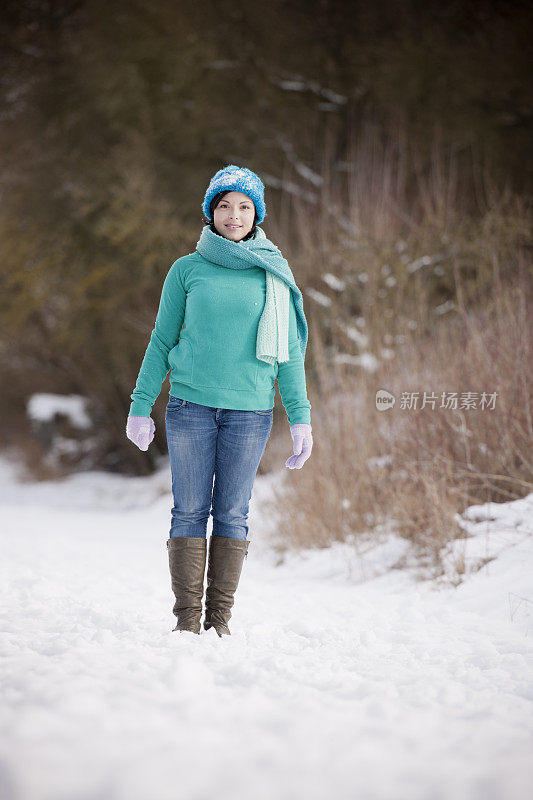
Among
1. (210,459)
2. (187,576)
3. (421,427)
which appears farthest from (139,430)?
(421,427)

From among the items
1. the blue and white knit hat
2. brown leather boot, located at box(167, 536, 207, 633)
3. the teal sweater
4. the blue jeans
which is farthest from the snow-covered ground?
the blue and white knit hat

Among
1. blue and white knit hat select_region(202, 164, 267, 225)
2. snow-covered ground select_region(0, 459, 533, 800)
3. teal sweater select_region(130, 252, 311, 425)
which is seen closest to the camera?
snow-covered ground select_region(0, 459, 533, 800)

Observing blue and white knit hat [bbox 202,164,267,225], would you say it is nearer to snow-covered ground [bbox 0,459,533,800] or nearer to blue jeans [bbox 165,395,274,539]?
blue jeans [bbox 165,395,274,539]

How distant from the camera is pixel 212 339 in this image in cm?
225

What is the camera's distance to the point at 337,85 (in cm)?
1210

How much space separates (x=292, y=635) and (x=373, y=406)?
241 centimetres

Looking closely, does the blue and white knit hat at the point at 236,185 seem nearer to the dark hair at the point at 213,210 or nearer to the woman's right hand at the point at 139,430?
the dark hair at the point at 213,210

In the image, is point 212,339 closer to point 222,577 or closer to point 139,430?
point 139,430

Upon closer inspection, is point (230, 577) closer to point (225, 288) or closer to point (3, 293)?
point (225, 288)

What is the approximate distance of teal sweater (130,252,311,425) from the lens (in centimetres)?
224

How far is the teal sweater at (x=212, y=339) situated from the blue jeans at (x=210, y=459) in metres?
0.05

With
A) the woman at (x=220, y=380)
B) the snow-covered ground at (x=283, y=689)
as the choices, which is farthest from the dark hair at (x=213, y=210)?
the snow-covered ground at (x=283, y=689)

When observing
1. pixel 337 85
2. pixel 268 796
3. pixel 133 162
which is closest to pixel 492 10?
pixel 337 85

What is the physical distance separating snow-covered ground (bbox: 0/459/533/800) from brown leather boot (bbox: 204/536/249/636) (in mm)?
87
